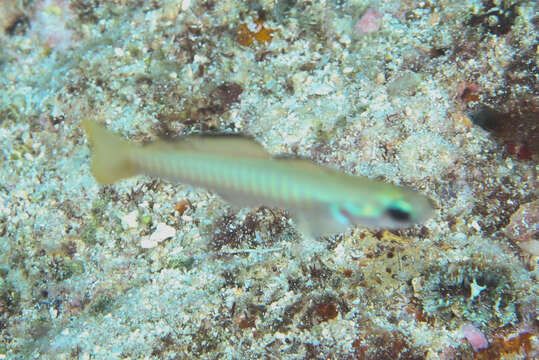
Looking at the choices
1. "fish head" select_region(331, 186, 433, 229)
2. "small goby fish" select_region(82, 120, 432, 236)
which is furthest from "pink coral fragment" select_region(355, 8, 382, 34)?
"fish head" select_region(331, 186, 433, 229)

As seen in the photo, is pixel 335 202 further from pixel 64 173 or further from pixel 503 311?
pixel 64 173

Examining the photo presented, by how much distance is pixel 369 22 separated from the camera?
3.43 m

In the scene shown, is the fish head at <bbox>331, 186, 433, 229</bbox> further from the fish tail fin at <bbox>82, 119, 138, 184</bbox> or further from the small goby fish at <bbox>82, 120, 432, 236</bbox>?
the fish tail fin at <bbox>82, 119, 138, 184</bbox>

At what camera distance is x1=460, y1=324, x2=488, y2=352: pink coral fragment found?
253cm

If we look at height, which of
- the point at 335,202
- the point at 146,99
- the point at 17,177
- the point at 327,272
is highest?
the point at 335,202

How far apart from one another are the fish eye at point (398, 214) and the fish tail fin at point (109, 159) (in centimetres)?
168

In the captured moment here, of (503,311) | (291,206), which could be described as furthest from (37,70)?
(503,311)

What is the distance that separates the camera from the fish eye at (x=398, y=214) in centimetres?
178

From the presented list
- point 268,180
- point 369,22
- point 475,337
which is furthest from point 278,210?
point 369,22

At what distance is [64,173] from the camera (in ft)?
11.7

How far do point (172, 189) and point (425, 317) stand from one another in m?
2.34

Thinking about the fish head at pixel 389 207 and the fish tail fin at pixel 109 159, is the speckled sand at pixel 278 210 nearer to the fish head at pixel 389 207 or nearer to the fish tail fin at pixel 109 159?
the fish tail fin at pixel 109 159

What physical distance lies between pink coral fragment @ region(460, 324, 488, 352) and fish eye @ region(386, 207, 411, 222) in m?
1.36

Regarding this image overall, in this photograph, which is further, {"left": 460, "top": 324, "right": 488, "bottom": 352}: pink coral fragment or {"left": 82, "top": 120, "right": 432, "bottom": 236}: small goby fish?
{"left": 460, "top": 324, "right": 488, "bottom": 352}: pink coral fragment
